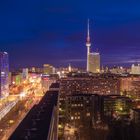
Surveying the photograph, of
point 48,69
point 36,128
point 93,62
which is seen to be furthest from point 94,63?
point 36,128

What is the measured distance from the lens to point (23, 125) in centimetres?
548

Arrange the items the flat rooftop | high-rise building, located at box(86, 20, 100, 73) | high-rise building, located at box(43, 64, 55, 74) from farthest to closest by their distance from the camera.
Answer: high-rise building, located at box(86, 20, 100, 73) < high-rise building, located at box(43, 64, 55, 74) < the flat rooftop

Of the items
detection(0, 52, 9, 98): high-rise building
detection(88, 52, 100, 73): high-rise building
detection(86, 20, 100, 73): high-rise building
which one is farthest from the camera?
detection(88, 52, 100, 73): high-rise building

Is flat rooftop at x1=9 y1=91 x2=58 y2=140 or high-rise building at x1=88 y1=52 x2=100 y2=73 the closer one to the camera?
flat rooftop at x1=9 y1=91 x2=58 y2=140

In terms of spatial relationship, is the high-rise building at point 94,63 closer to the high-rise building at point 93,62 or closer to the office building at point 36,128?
the high-rise building at point 93,62

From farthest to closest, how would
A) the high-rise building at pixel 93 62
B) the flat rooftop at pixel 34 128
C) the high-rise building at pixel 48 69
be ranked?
the high-rise building at pixel 93 62
the high-rise building at pixel 48 69
the flat rooftop at pixel 34 128

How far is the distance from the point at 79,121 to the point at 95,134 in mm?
2547

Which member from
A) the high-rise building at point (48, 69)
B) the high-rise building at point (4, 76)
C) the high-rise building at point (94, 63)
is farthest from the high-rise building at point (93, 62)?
the high-rise building at point (4, 76)

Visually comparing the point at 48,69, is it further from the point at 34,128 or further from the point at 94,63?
the point at 34,128

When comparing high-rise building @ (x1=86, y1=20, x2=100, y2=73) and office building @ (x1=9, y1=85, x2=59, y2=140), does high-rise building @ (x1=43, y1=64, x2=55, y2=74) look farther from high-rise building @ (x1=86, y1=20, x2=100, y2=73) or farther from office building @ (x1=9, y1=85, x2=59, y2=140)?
office building @ (x1=9, y1=85, x2=59, y2=140)

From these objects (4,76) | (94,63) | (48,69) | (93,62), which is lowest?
(4,76)

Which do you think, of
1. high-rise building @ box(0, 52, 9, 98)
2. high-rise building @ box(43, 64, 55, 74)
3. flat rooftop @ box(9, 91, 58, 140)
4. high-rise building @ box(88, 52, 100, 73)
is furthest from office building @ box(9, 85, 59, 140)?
high-rise building @ box(88, 52, 100, 73)

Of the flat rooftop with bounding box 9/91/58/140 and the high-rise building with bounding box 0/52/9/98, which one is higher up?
the high-rise building with bounding box 0/52/9/98

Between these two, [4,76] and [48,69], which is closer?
[4,76]
